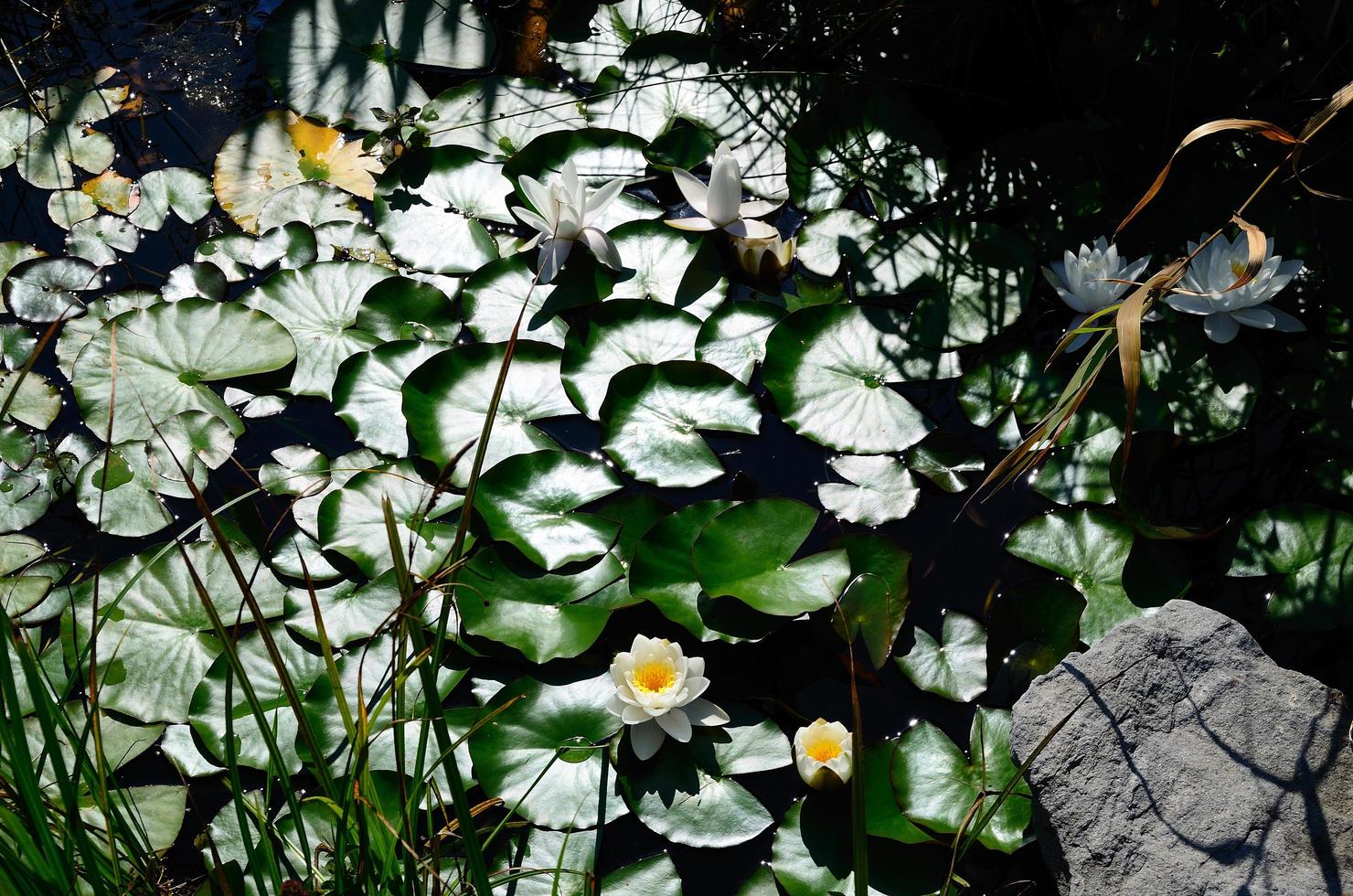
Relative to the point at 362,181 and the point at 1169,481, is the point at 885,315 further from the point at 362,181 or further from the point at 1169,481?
the point at 362,181

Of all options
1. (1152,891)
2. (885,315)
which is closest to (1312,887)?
(1152,891)

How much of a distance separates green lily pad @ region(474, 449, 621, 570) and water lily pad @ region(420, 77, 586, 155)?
3.43ft

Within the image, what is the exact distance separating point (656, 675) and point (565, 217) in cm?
109

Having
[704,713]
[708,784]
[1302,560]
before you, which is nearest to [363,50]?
[704,713]

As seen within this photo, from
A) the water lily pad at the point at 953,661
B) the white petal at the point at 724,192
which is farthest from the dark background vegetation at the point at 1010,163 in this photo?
the white petal at the point at 724,192

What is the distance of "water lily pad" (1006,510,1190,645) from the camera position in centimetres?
183

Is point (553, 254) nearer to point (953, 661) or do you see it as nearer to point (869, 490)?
point (869, 490)

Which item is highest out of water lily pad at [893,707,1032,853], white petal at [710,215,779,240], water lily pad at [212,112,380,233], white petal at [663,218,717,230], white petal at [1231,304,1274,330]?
water lily pad at [212,112,380,233]

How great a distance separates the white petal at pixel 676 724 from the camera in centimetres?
166

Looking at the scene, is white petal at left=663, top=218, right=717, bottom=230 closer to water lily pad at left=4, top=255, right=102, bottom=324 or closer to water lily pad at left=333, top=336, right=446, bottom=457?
water lily pad at left=333, top=336, right=446, bottom=457

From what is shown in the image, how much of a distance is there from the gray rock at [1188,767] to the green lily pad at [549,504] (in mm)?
810

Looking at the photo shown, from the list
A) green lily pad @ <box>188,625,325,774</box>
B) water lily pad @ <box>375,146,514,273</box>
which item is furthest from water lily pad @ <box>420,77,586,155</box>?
green lily pad @ <box>188,625,325,774</box>

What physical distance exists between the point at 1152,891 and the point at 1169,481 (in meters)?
0.87

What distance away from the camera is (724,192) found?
2314mm
